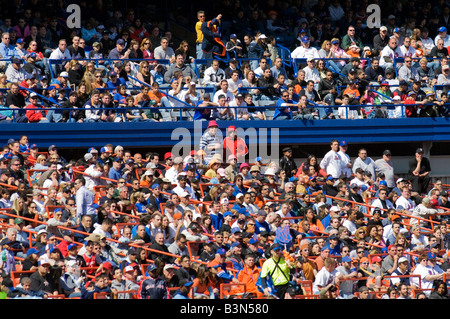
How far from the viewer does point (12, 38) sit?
22969 millimetres

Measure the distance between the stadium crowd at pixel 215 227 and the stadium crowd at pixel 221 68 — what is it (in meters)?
1.14

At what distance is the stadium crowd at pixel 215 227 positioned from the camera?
1561 centimetres

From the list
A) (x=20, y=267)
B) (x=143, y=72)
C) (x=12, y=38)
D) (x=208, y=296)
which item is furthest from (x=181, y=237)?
(x=12, y=38)

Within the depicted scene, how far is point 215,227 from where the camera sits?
1797 cm

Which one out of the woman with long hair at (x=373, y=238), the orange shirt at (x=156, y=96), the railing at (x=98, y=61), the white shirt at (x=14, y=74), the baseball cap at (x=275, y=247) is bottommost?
the baseball cap at (x=275, y=247)

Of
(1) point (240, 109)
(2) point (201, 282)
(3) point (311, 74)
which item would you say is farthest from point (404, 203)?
(2) point (201, 282)

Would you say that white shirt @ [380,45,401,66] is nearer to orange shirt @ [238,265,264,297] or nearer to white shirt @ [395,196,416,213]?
white shirt @ [395,196,416,213]

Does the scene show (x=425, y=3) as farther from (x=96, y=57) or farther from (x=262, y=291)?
(x=262, y=291)

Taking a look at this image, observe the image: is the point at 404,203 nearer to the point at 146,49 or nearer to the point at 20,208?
the point at 146,49

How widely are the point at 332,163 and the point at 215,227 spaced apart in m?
4.06

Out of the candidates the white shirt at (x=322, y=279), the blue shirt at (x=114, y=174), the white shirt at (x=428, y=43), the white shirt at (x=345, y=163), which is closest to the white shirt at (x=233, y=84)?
the white shirt at (x=345, y=163)

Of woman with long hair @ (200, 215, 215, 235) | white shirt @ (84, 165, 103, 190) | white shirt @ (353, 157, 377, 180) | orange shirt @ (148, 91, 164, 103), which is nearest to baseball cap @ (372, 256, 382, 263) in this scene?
woman with long hair @ (200, 215, 215, 235)

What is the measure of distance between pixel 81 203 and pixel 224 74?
6.45 m

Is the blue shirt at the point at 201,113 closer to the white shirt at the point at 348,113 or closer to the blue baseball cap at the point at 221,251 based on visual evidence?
the white shirt at the point at 348,113
